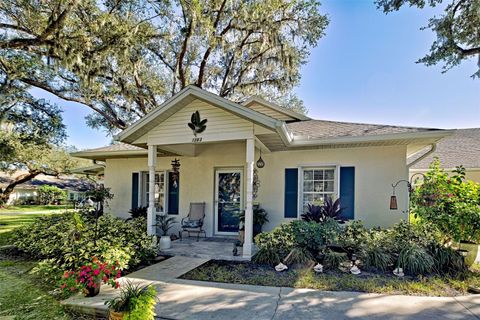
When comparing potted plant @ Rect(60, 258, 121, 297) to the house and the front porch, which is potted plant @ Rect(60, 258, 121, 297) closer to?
the front porch

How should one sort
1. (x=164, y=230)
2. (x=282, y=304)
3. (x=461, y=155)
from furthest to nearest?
1. (x=461, y=155)
2. (x=164, y=230)
3. (x=282, y=304)

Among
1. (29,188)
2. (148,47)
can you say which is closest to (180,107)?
(148,47)

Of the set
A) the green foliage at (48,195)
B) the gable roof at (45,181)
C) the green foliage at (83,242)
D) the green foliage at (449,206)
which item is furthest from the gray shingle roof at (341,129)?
the green foliage at (48,195)

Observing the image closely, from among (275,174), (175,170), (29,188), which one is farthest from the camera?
(29,188)

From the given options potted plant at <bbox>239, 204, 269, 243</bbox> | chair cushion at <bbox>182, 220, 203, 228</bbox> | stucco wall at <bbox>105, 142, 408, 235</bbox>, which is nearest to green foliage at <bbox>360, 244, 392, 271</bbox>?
stucco wall at <bbox>105, 142, 408, 235</bbox>

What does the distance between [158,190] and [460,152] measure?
13.8m

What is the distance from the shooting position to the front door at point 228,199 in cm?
856

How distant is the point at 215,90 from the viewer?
14977 millimetres

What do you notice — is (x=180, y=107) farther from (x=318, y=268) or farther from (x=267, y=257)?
(x=318, y=268)

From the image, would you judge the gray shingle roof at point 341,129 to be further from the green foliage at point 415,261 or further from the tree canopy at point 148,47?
the tree canopy at point 148,47

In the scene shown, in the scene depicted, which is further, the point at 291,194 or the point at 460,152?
the point at 460,152

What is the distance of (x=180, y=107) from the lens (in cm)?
679

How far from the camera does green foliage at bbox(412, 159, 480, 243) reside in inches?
208

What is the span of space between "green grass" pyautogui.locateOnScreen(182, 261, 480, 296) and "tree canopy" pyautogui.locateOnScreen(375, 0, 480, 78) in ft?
24.0
